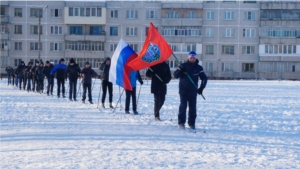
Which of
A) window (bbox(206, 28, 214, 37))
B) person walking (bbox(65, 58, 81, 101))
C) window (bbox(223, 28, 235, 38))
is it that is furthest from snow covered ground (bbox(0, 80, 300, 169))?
window (bbox(223, 28, 235, 38))

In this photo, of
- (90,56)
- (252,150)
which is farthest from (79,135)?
(90,56)

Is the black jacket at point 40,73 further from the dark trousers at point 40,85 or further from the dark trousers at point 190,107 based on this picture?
the dark trousers at point 190,107

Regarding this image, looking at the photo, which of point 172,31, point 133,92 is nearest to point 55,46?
point 172,31

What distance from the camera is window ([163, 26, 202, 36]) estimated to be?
71188 mm

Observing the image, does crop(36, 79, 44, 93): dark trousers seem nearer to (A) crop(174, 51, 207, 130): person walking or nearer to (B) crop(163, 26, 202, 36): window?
(A) crop(174, 51, 207, 130): person walking

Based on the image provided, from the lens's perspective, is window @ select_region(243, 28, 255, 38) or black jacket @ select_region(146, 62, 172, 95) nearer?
black jacket @ select_region(146, 62, 172, 95)

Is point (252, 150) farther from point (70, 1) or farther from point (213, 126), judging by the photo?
point (70, 1)


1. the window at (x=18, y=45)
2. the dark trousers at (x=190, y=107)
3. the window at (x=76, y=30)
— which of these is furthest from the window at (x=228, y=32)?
the dark trousers at (x=190, y=107)

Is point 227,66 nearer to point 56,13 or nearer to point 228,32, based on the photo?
point 228,32

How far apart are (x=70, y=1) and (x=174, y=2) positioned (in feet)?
46.4

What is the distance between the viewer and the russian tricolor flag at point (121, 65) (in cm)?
Answer: 1591

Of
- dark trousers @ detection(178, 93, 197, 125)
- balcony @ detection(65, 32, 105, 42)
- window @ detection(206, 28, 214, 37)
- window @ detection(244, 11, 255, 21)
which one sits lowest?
dark trousers @ detection(178, 93, 197, 125)

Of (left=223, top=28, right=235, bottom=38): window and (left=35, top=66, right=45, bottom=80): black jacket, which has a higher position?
(left=223, top=28, right=235, bottom=38): window

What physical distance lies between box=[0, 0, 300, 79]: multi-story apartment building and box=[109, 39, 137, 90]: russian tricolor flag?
54150 millimetres
